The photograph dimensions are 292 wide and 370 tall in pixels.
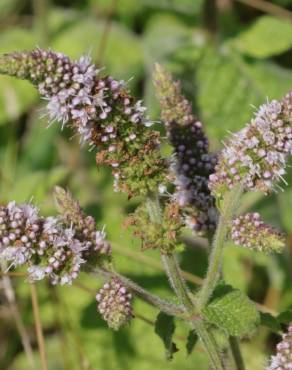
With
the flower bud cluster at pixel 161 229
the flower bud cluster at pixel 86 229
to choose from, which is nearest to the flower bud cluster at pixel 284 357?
the flower bud cluster at pixel 161 229

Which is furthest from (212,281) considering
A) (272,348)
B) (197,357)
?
(272,348)

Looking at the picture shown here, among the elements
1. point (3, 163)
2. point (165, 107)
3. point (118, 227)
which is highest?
point (165, 107)

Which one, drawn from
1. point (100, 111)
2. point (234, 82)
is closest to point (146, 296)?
point (100, 111)

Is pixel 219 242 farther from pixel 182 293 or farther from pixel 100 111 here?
pixel 100 111

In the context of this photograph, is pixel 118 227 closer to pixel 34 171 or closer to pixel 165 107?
pixel 34 171

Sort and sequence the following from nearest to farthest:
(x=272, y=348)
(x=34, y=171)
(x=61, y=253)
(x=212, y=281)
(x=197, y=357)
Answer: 1. (x=61, y=253)
2. (x=212, y=281)
3. (x=197, y=357)
4. (x=272, y=348)
5. (x=34, y=171)

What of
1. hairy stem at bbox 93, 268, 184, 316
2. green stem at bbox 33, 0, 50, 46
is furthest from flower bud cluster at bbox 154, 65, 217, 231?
green stem at bbox 33, 0, 50, 46
